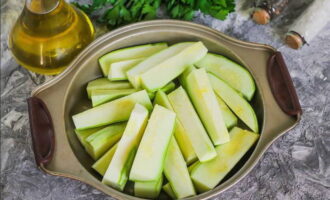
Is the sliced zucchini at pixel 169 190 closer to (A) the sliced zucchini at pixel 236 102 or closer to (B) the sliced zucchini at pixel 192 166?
(B) the sliced zucchini at pixel 192 166

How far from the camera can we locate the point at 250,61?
111cm

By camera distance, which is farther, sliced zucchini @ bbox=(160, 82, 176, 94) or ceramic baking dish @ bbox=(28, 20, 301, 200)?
sliced zucchini @ bbox=(160, 82, 176, 94)

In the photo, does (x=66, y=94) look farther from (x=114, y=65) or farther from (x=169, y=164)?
(x=169, y=164)

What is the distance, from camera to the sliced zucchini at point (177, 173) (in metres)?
0.97

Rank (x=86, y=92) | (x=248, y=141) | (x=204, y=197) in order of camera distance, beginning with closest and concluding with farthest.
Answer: (x=204, y=197)
(x=248, y=141)
(x=86, y=92)

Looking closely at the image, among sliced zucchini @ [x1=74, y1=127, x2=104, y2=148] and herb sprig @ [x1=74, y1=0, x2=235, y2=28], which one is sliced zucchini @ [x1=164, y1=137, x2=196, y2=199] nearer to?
sliced zucchini @ [x1=74, y1=127, x2=104, y2=148]

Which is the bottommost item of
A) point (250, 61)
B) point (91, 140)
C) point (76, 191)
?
point (76, 191)

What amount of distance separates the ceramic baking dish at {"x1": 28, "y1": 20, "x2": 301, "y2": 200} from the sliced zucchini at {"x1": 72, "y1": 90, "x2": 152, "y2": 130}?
40 mm

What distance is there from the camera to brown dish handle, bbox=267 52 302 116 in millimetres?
1020

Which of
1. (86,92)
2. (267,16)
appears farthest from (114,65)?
(267,16)

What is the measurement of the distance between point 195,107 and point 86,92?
0.94ft

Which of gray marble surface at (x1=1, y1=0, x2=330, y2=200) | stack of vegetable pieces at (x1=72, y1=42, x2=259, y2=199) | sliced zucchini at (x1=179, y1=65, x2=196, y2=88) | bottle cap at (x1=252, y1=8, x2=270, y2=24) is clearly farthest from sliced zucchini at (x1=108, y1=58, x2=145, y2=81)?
bottle cap at (x1=252, y1=8, x2=270, y2=24)

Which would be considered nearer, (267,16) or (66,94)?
(66,94)

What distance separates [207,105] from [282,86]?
186 millimetres
